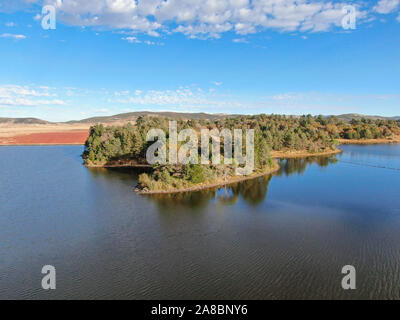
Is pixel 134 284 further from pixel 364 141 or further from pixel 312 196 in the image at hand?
pixel 364 141

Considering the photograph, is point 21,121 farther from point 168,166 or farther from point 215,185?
point 215,185

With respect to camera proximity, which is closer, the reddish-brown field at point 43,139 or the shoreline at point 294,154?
the shoreline at point 294,154

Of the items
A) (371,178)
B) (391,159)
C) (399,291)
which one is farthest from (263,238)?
(391,159)

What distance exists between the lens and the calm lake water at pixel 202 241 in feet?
45.9

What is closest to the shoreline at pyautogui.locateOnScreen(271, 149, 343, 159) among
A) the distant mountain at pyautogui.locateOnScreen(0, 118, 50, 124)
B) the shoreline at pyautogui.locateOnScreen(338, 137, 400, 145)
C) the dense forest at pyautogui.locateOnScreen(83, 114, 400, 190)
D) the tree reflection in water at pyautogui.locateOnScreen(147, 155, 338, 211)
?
the dense forest at pyautogui.locateOnScreen(83, 114, 400, 190)

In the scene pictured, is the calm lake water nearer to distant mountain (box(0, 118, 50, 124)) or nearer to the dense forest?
the dense forest

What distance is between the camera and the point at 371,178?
39.8 meters

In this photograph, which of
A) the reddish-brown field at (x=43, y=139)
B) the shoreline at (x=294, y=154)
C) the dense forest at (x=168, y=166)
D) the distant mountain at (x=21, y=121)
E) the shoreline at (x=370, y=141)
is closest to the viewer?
the dense forest at (x=168, y=166)

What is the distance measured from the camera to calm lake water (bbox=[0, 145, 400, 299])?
550 inches

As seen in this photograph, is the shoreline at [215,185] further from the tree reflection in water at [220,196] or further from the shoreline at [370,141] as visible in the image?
the shoreline at [370,141]

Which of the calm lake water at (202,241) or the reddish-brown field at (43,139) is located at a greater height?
the reddish-brown field at (43,139)

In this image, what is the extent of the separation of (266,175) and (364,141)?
7753cm

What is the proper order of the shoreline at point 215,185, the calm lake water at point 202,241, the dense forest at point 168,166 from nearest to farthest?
the calm lake water at point 202,241 → the shoreline at point 215,185 → the dense forest at point 168,166

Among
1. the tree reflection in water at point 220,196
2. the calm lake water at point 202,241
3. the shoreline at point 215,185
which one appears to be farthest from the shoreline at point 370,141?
the tree reflection in water at point 220,196
